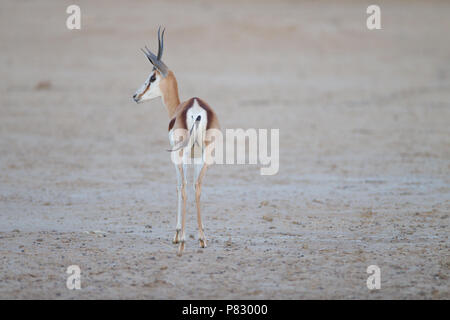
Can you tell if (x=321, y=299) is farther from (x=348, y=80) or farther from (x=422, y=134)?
(x=348, y=80)

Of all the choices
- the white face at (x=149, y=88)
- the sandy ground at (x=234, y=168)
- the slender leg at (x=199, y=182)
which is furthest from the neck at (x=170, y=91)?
the sandy ground at (x=234, y=168)

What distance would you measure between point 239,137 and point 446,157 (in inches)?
179

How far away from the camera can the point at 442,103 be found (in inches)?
725

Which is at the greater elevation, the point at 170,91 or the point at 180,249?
the point at 170,91

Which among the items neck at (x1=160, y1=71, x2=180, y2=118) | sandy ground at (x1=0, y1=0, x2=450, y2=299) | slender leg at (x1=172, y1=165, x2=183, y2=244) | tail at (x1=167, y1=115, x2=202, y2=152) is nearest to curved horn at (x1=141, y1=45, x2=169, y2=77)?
neck at (x1=160, y1=71, x2=180, y2=118)

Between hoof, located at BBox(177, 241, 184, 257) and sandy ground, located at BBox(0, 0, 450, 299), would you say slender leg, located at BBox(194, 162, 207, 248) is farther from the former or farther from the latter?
hoof, located at BBox(177, 241, 184, 257)

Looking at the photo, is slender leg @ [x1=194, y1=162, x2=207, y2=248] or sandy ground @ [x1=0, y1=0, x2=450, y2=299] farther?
slender leg @ [x1=194, y1=162, x2=207, y2=248]

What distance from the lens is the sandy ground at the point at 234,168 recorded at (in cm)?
648

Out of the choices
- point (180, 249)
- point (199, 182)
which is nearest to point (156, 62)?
point (199, 182)

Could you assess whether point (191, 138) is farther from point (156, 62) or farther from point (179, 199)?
point (156, 62)

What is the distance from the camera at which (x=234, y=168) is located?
12164 millimetres

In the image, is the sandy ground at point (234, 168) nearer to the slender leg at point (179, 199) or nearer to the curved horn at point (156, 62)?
the slender leg at point (179, 199)

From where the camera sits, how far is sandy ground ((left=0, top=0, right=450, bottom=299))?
255 inches

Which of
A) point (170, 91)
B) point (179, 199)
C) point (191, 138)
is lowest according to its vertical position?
point (179, 199)
